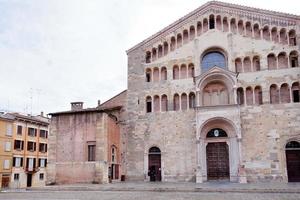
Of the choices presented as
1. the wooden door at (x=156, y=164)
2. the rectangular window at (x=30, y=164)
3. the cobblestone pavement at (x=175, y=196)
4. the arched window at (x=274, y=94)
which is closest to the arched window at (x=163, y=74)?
the wooden door at (x=156, y=164)

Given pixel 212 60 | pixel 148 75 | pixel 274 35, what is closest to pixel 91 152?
pixel 148 75

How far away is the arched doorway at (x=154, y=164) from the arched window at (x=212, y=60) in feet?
28.3

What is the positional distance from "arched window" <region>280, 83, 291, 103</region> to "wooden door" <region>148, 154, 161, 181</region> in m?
11.6

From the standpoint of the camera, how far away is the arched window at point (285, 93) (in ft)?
86.3

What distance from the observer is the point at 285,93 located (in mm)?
26531

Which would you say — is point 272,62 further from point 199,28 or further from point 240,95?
point 199,28

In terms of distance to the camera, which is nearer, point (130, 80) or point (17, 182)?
point (130, 80)

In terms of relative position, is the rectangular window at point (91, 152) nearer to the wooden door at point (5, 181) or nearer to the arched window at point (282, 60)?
the arched window at point (282, 60)

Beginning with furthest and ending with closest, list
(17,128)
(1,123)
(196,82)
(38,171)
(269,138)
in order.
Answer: (38,171) < (17,128) < (1,123) < (196,82) < (269,138)

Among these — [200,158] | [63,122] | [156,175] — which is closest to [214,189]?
[200,158]

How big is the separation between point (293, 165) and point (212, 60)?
36.7ft

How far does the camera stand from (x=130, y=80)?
30969mm

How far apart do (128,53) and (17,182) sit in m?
27.5

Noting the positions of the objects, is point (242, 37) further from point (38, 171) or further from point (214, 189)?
point (38, 171)
